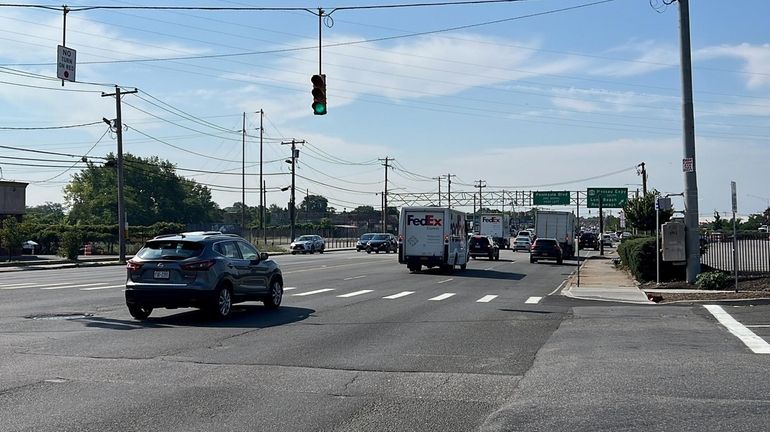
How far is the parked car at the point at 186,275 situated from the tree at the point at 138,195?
107695 mm

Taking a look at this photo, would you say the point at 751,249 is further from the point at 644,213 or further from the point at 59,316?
the point at 59,316

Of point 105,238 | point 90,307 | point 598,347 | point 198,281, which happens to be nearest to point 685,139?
point 598,347

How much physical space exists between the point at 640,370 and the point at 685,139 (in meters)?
16.0

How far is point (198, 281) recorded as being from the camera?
15328 mm

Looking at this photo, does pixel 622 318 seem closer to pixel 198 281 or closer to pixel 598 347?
pixel 598 347

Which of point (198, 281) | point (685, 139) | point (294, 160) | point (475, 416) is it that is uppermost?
point (294, 160)

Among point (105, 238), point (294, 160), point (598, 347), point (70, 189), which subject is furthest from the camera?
point (70, 189)

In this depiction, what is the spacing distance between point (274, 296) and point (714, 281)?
13.0 m

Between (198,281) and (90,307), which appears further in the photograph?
(90,307)

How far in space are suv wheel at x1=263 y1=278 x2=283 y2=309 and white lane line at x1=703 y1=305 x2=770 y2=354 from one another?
366 inches

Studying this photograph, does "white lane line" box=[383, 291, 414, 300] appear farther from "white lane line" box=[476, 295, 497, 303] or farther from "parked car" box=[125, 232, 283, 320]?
"parked car" box=[125, 232, 283, 320]

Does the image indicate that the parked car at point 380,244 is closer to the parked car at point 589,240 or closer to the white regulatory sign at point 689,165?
the parked car at point 589,240

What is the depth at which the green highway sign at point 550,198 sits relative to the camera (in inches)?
3760

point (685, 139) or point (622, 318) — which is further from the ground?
point (685, 139)
